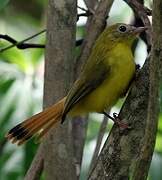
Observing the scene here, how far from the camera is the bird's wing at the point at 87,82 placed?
9.19 ft

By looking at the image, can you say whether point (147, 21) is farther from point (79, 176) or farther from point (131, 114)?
point (79, 176)

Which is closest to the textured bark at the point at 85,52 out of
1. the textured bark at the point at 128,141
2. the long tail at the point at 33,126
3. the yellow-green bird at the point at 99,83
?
the yellow-green bird at the point at 99,83

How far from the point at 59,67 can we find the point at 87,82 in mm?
308

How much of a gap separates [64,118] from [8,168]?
601 millimetres

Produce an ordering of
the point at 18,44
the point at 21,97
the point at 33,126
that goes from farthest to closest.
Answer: the point at 21,97 < the point at 18,44 < the point at 33,126

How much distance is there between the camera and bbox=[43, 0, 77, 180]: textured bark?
2.66m

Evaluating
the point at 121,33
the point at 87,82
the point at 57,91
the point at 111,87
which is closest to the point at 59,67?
the point at 57,91

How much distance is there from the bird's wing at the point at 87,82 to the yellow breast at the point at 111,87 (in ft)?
0.09

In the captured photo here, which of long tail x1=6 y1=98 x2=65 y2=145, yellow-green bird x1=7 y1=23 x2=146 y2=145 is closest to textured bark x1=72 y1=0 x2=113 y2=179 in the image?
yellow-green bird x1=7 y1=23 x2=146 y2=145

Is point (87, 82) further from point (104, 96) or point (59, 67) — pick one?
point (59, 67)

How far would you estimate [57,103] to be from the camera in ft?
9.21

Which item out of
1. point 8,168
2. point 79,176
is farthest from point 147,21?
point 8,168

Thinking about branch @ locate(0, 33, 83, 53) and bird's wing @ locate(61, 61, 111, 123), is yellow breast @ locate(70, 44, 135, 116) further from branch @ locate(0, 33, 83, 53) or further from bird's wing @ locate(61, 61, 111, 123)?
branch @ locate(0, 33, 83, 53)

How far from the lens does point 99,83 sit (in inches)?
119
